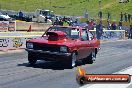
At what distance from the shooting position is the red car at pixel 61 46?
1486cm

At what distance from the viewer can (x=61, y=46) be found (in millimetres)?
14836

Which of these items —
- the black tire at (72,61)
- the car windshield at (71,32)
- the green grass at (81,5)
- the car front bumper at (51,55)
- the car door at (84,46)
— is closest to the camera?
the car front bumper at (51,55)

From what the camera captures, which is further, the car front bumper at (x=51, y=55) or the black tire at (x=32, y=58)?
the black tire at (x=32, y=58)

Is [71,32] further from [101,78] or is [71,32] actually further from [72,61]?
[101,78]

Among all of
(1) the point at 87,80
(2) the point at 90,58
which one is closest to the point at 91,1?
(2) the point at 90,58

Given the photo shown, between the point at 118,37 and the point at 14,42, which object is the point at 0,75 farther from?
the point at 118,37

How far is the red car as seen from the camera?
48.8ft

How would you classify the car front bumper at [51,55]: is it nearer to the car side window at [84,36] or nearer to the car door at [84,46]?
the car door at [84,46]

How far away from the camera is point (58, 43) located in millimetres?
14984

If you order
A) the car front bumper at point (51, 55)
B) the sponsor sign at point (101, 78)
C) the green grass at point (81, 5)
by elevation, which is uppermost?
the green grass at point (81, 5)

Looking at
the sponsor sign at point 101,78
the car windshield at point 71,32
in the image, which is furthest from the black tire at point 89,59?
the sponsor sign at point 101,78

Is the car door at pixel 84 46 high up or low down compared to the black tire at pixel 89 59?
up

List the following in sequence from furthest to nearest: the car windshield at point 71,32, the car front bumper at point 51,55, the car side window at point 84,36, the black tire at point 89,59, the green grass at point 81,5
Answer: the green grass at point 81,5, the black tire at point 89,59, the car side window at point 84,36, the car windshield at point 71,32, the car front bumper at point 51,55

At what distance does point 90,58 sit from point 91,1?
71166 millimetres
